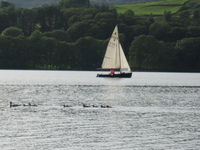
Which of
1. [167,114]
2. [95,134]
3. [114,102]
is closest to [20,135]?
[95,134]

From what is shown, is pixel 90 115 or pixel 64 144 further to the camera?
pixel 90 115

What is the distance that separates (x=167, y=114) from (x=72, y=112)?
1330 cm

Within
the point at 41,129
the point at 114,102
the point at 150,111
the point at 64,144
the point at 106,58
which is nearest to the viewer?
the point at 64,144

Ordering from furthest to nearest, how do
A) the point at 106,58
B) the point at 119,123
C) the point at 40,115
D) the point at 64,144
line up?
the point at 106,58 → the point at 40,115 → the point at 119,123 → the point at 64,144

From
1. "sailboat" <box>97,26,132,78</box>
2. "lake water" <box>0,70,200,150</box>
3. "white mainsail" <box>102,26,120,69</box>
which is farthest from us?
"white mainsail" <box>102,26,120,69</box>

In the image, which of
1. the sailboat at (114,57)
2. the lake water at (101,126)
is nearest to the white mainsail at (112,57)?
the sailboat at (114,57)

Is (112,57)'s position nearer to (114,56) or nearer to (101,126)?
(114,56)

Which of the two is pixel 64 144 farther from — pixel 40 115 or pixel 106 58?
pixel 106 58

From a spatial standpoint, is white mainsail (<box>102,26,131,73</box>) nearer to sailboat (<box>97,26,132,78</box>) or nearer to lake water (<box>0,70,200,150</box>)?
sailboat (<box>97,26,132,78</box>)

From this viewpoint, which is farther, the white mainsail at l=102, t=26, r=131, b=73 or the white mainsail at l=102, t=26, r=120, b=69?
the white mainsail at l=102, t=26, r=120, b=69

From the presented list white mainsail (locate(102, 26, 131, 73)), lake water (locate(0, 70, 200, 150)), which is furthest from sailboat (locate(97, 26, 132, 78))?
lake water (locate(0, 70, 200, 150))

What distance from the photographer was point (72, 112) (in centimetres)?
7262

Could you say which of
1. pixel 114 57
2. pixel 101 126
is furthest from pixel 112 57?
pixel 101 126

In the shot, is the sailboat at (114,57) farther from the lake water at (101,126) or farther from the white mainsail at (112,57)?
the lake water at (101,126)
